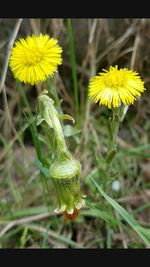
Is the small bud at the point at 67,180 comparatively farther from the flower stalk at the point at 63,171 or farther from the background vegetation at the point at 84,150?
the background vegetation at the point at 84,150

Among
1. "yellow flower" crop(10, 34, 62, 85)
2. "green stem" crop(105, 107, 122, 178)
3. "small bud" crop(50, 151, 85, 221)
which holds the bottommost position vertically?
"small bud" crop(50, 151, 85, 221)

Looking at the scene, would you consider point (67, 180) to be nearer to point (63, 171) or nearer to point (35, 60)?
point (63, 171)

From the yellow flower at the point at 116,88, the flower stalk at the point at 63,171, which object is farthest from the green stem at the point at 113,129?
the flower stalk at the point at 63,171

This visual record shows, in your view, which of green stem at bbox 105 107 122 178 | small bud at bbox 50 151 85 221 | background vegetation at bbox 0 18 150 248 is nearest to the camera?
small bud at bbox 50 151 85 221

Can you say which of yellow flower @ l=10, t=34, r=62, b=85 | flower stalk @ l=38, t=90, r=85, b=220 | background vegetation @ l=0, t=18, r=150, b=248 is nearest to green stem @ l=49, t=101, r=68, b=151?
flower stalk @ l=38, t=90, r=85, b=220

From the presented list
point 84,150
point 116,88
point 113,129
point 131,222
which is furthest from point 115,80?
point 84,150

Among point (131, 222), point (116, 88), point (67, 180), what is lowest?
point (131, 222)

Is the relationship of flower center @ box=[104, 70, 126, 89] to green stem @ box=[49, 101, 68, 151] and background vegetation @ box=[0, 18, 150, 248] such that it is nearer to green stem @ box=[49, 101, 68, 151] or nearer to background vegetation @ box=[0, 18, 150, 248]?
green stem @ box=[49, 101, 68, 151]

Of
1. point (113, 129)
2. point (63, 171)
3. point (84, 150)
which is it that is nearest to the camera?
point (63, 171)
